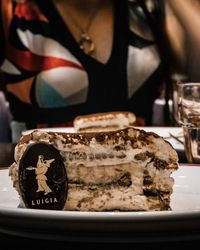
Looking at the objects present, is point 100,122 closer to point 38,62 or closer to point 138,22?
point 38,62

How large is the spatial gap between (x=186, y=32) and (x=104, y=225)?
2.29m

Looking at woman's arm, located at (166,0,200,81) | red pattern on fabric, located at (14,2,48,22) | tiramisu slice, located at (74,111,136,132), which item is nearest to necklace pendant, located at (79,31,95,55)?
red pattern on fabric, located at (14,2,48,22)

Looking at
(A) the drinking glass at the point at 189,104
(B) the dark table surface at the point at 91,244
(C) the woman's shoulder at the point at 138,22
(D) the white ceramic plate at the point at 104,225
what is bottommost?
(B) the dark table surface at the point at 91,244

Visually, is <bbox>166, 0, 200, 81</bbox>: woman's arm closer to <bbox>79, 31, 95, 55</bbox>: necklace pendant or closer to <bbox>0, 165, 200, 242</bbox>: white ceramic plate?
<bbox>79, 31, 95, 55</bbox>: necklace pendant

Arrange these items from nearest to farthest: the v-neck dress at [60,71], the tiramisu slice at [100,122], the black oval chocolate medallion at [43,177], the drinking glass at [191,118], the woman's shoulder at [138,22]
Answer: the black oval chocolate medallion at [43,177], the drinking glass at [191,118], the tiramisu slice at [100,122], the v-neck dress at [60,71], the woman's shoulder at [138,22]

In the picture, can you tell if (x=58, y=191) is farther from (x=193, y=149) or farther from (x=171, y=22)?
(x=171, y=22)

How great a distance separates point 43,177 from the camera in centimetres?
67

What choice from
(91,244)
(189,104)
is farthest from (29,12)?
(91,244)

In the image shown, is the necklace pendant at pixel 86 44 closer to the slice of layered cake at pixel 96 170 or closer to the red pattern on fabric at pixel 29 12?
the red pattern on fabric at pixel 29 12

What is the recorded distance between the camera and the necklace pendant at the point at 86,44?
264cm

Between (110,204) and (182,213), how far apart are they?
15cm

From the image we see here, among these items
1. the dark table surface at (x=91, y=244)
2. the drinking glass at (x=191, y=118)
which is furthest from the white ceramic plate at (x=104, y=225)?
the drinking glass at (x=191, y=118)

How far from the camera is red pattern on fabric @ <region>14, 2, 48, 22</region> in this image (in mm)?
2639

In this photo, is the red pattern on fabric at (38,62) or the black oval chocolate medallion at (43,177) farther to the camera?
the red pattern on fabric at (38,62)
